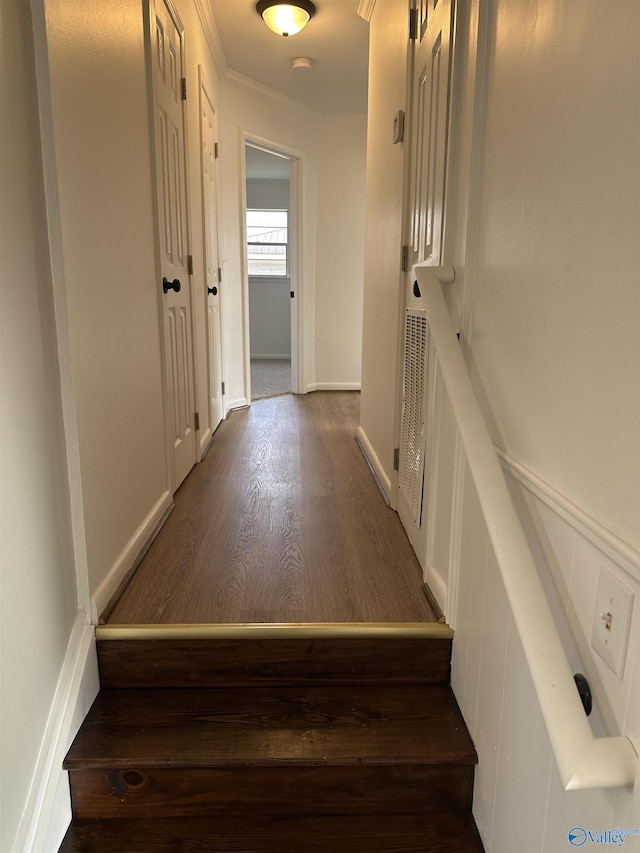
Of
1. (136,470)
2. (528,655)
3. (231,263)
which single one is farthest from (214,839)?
(231,263)

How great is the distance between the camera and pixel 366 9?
9.77 feet

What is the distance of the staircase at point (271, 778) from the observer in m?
1.24

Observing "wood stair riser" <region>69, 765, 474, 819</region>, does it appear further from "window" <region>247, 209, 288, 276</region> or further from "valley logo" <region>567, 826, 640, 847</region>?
"window" <region>247, 209, 288, 276</region>

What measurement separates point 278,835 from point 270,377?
5.49 metres

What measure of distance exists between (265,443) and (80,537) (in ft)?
6.97

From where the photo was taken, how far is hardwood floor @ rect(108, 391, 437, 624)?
5.24 feet

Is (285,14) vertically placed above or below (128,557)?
above

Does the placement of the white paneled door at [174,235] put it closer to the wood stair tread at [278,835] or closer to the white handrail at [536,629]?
the wood stair tread at [278,835]

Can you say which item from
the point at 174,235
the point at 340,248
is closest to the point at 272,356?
the point at 340,248

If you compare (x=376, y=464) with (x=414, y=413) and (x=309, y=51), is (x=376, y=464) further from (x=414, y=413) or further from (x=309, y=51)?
(x=309, y=51)

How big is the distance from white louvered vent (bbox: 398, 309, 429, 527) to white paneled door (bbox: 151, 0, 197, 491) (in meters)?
0.98

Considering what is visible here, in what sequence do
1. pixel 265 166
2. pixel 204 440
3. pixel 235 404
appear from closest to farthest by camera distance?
pixel 204 440
pixel 235 404
pixel 265 166

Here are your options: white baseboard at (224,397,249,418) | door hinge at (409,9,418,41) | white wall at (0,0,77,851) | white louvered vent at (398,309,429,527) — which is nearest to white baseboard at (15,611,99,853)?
white wall at (0,0,77,851)

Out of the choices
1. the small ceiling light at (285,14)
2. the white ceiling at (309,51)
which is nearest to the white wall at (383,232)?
the small ceiling light at (285,14)
